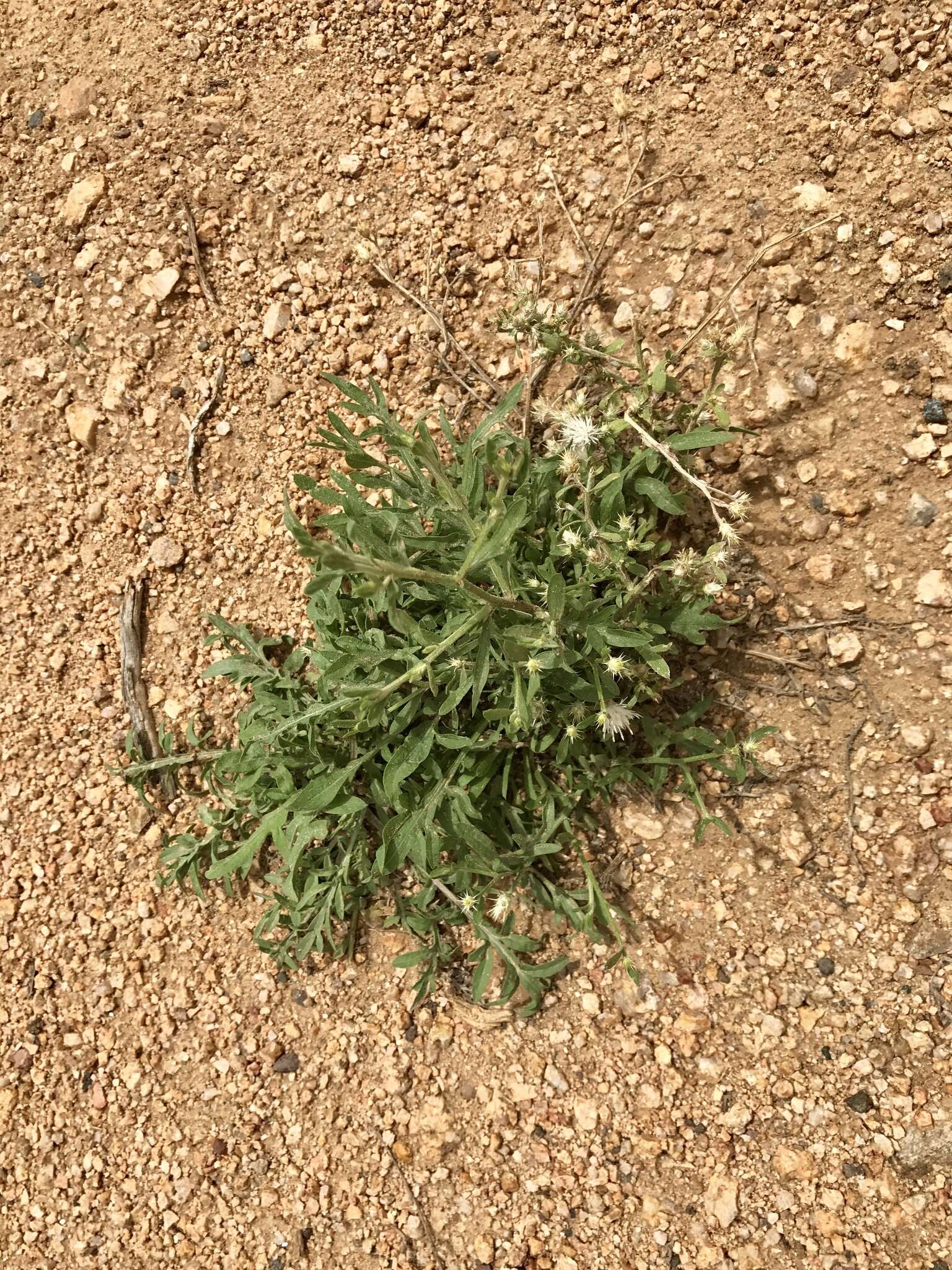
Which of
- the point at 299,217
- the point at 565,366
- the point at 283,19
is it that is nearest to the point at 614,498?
the point at 565,366

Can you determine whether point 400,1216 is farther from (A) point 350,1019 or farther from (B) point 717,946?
(B) point 717,946

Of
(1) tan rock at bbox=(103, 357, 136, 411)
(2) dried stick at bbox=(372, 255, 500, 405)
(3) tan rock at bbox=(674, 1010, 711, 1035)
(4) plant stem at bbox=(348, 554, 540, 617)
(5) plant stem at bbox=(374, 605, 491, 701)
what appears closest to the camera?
(4) plant stem at bbox=(348, 554, 540, 617)

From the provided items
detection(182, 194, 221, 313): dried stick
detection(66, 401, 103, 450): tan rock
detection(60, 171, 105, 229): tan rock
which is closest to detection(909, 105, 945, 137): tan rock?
detection(182, 194, 221, 313): dried stick

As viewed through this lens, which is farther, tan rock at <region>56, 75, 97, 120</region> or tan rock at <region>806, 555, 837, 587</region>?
tan rock at <region>56, 75, 97, 120</region>

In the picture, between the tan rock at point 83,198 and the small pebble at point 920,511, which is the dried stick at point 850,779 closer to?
the small pebble at point 920,511

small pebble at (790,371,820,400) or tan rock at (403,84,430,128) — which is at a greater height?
tan rock at (403,84,430,128)

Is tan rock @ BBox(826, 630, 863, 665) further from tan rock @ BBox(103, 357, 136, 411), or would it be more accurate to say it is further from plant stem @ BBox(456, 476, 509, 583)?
tan rock @ BBox(103, 357, 136, 411)
